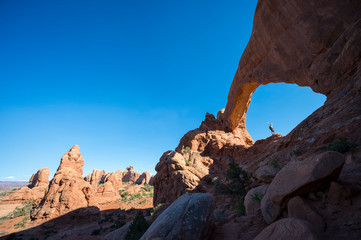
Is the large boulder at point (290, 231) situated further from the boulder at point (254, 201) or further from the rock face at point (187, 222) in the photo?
the boulder at point (254, 201)

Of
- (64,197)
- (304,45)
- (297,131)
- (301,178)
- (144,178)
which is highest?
(304,45)

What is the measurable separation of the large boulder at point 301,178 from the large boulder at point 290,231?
78 centimetres

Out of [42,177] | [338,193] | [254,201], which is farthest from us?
[42,177]

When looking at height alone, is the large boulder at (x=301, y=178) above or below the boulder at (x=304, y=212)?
above

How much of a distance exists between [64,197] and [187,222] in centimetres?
2775

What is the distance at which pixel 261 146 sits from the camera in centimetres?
1700

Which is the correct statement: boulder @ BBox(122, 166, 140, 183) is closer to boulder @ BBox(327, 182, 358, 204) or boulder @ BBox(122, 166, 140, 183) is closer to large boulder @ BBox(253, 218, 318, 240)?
large boulder @ BBox(253, 218, 318, 240)

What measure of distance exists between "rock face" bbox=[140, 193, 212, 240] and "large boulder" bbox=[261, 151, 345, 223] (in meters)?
2.06

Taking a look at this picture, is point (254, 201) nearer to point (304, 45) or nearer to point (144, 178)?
point (304, 45)

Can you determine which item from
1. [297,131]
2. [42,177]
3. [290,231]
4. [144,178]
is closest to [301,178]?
[290,231]

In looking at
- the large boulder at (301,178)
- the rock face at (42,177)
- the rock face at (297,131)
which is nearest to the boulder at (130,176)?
the rock face at (42,177)

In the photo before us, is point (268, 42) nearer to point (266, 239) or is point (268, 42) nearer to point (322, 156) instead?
point (322, 156)

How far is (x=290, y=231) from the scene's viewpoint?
10.3 ft

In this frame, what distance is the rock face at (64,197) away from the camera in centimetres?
2278
